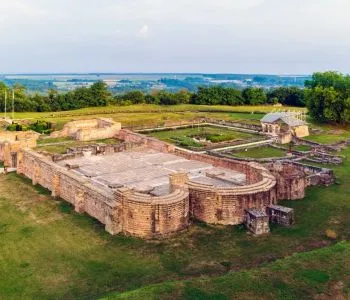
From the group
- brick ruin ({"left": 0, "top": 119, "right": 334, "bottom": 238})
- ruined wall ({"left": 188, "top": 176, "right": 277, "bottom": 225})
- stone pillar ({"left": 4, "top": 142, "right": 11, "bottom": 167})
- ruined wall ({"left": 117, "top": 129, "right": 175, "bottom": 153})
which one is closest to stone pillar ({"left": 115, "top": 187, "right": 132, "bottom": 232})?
brick ruin ({"left": 0, "top": 119, "right": 334, "bottom": 238})

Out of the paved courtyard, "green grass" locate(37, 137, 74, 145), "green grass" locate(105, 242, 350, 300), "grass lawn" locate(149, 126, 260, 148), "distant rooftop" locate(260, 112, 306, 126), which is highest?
"distant rooftop" locate(260, 112, 306, 126)

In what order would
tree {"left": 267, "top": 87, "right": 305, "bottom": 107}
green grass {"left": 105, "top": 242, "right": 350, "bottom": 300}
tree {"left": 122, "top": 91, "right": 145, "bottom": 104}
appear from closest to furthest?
green grass {"left": 105, "top": 242, "right": 350, "bottom": 300} → tree {"left": 267, "top": 87, "right": 305, "bottom": 107} → tree {"left": 122, "top": 91, "right": 145, "bottom": 104}

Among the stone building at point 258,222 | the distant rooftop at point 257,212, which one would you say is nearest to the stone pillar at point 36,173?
the distant rooftop at point 257,212

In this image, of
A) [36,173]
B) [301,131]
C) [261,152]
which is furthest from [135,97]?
[36,173]

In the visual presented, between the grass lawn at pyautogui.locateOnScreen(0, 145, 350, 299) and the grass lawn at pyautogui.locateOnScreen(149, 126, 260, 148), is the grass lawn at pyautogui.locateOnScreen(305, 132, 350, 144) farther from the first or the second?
the grass lawn at pyautogui.locateOnScreen(0, 145, 350, 299)

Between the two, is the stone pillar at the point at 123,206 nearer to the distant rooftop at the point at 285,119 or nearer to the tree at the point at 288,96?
the distant rooftop at the point at 285,119

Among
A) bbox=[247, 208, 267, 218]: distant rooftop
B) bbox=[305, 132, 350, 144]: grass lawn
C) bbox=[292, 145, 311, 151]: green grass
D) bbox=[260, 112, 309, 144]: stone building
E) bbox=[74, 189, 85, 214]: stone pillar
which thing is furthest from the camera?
bbox=[260, 112, 309, 144]: stone building

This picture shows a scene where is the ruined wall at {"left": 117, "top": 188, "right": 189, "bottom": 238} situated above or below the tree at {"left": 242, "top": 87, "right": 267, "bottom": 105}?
below

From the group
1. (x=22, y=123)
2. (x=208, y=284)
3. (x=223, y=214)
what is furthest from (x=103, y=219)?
(x=22, y=123)
